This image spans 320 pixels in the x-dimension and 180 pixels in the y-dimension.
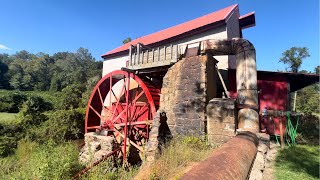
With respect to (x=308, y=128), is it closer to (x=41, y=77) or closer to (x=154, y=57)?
(x=154, y=57)

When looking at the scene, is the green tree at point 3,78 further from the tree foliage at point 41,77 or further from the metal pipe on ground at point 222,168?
the metal pipe on ground at point 222,168

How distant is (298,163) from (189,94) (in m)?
3.38

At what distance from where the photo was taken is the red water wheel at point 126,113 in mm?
8555

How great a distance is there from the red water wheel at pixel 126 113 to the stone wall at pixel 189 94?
Result: 4.34ft

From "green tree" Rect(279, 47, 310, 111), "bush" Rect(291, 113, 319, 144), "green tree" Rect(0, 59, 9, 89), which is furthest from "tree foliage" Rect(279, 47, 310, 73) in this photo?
"green tree" Rect(0, 59, 9, 89)

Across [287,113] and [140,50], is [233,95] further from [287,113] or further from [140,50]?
[140,50]

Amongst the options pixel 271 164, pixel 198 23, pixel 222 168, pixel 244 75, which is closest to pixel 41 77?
pixel 198 23

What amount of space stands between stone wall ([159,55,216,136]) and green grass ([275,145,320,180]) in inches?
81.1

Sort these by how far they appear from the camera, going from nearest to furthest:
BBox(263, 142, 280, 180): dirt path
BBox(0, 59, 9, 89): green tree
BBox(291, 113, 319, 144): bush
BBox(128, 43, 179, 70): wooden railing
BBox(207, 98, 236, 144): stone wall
Answer: BBox(263, 142, 280, 180): dirt path < BBox(207, 98, 236, 144): stone wall < BBox(128, 43, 179, 70): wooden railing < BBox(291, 113, 319, 144): bush < BBox(0, 59, 9, 89): green tree

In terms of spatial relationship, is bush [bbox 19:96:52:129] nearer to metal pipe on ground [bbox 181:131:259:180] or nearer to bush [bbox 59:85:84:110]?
bush [bbox 59:85:84:110]

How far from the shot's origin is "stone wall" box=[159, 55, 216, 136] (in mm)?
6211

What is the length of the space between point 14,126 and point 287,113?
1424 centimetres

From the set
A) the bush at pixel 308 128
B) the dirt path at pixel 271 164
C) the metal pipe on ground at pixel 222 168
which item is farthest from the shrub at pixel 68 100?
the metal pipe on ground at pixel 222 168

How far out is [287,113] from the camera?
7.08 metres
